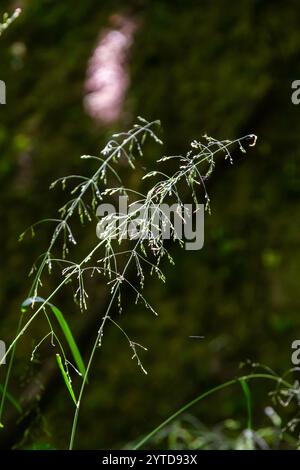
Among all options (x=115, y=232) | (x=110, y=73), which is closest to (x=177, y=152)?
(x=110, y=73)

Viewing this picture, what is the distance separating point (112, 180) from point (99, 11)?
2.90 ft

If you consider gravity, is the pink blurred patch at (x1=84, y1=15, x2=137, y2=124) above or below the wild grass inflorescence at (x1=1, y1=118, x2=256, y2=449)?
above

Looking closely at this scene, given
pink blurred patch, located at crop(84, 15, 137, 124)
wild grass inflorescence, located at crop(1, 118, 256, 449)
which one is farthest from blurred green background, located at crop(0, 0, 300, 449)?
wild grass inflorescence, located at crop(1, 118, 256, 449)

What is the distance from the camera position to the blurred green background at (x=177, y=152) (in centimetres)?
246

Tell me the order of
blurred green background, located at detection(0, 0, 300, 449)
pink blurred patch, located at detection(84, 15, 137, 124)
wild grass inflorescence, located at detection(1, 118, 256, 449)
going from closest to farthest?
wild grass inflorescence, located at detection(1, 118, 256, 449), blurred green background, located at detection(0, 0, 300, 449), pink blurred patch, located at detection(84, 15, 137, 124)

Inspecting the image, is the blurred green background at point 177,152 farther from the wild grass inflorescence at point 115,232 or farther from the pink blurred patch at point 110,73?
the wild grass inflorescence at point 115,232

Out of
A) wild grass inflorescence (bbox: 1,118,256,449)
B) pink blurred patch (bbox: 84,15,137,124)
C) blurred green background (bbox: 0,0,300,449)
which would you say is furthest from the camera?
pink blurred patch (bbox: 84,15,137,124)

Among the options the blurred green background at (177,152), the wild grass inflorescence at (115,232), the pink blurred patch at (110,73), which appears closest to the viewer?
the wild grass inflorescence at (115,232)

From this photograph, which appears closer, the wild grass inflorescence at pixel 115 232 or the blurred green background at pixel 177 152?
the wild grass inflorescence at pixel 115 232

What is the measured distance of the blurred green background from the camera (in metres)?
2.46

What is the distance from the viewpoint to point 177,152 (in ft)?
8.57

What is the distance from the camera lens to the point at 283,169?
2.64 m

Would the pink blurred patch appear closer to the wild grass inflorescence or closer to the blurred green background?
the blurred green background

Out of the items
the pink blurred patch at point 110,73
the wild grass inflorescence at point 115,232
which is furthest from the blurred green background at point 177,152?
the wild grass inflorescence at point 115,232
